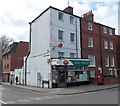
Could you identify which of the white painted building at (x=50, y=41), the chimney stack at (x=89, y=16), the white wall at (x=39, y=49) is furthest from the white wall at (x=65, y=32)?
the chimney stack at (x=89, y=16)

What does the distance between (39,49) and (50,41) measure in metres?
3.70

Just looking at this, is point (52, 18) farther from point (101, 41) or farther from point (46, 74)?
point (101, 41)

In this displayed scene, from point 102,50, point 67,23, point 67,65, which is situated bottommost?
point 67,65

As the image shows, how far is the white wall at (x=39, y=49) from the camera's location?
2391cm

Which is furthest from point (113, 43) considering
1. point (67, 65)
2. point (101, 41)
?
point (67, 65)

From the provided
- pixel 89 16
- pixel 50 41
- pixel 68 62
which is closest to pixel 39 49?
pixel 50 41

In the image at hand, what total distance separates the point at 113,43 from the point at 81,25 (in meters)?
10.1

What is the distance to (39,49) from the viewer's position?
25984 millimetres

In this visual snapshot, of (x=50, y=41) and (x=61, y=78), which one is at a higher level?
(x=50, y=41)

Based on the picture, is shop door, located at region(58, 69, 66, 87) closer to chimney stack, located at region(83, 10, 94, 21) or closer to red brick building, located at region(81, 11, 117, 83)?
red brick building, located at region(81, 11, 117, 83)

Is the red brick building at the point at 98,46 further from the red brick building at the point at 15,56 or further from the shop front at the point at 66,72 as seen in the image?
the red brick building at the point at 15,56

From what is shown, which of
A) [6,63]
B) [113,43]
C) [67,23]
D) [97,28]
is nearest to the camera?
[67,23]

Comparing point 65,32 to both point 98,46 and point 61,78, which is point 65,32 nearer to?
point 61,78

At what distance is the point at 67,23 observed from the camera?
25.5 m
